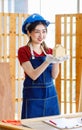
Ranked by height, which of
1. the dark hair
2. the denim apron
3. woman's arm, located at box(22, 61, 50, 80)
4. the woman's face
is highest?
the dark hair

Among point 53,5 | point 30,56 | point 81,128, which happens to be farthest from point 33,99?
point 53,5

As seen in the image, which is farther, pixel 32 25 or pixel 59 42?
pixel 59 42

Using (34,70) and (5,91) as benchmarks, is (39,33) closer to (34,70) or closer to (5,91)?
(34,70)

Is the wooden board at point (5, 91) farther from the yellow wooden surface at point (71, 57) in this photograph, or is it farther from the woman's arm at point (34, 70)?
the yellow wooden surface at point (71, 57)

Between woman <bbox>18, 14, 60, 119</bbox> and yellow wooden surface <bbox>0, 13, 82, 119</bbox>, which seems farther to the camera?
yellow wooden surface <bbox>0, 13, 82, 119</bbox>

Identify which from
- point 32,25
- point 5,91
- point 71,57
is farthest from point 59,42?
point 5,91

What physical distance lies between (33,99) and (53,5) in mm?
3299

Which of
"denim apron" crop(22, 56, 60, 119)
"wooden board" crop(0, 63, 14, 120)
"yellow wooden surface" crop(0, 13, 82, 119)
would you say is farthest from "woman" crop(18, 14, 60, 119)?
"yellow wooden surface" crop(0, 13, 82, 119)

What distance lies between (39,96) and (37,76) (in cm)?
17

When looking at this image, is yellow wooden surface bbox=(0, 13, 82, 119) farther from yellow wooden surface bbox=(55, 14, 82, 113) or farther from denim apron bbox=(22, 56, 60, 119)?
denim apron bbox=(22, 56, 60, 119)

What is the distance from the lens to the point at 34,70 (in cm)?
233

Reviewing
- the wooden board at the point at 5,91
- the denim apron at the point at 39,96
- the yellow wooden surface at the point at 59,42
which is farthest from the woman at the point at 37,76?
the yellow wooden surface at the point at 59,42

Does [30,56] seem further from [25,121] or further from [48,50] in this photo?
[25,121]

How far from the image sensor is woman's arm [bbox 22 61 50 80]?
2.30m
